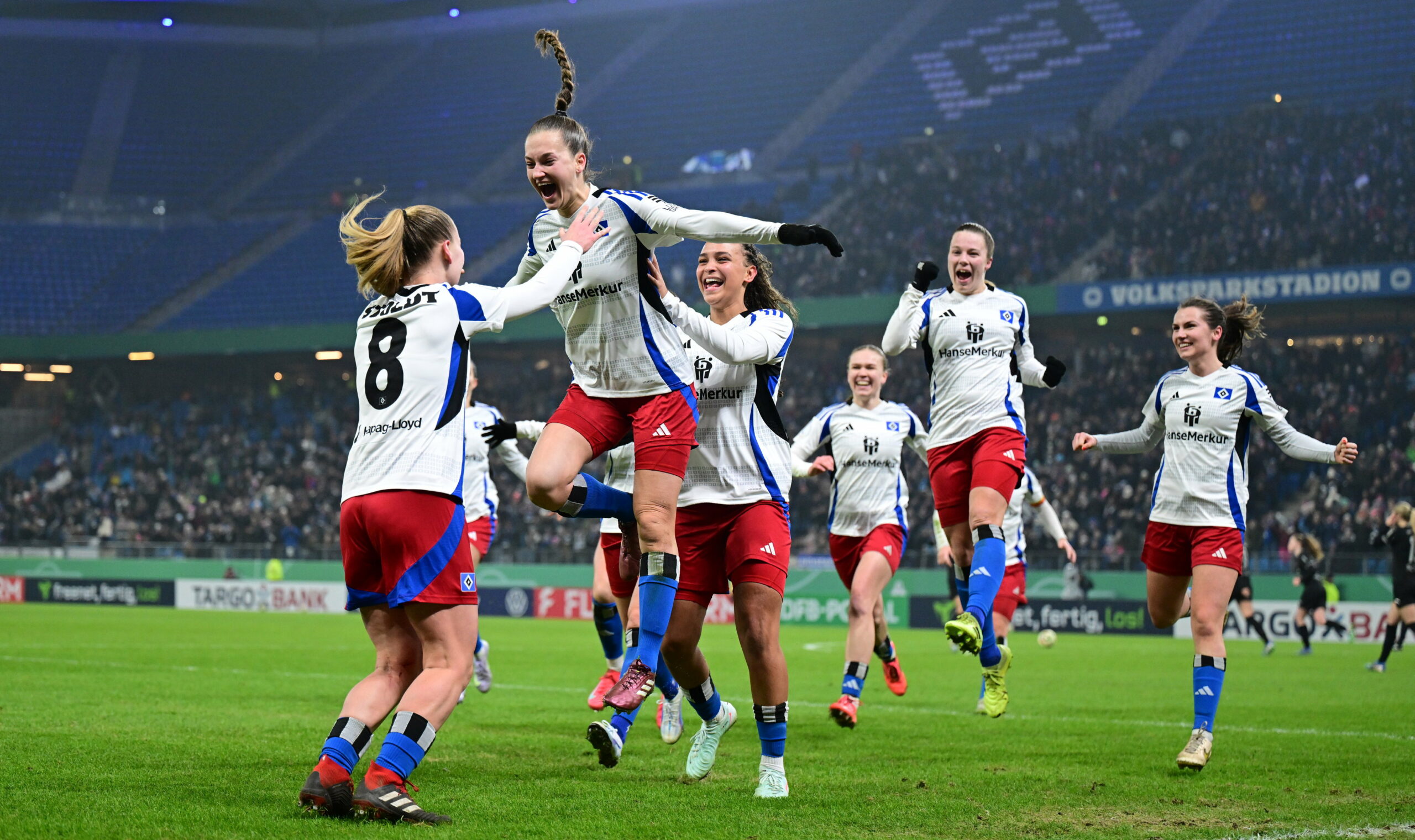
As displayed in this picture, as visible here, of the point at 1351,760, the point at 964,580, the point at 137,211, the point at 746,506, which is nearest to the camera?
the point at 746,506

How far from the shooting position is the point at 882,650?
1122cm

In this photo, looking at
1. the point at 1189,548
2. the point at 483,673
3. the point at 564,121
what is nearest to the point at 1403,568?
the point at 1189,548

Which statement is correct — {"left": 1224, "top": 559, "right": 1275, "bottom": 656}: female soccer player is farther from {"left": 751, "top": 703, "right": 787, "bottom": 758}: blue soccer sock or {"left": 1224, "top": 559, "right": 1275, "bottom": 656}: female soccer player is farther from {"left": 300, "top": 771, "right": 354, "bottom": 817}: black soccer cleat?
{"left": 300, "top": 771, "right": 354, "bottom": 817}: black soccer cleat

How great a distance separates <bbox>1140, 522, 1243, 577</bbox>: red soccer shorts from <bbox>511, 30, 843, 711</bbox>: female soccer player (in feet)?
11.7

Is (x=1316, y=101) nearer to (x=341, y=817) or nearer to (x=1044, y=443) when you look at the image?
(x=1044, y=443)

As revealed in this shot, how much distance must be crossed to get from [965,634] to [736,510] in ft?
5.55

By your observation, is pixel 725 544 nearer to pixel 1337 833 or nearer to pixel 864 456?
pixel 1337 833

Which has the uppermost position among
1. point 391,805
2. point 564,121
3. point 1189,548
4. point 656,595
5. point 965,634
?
point 564,121

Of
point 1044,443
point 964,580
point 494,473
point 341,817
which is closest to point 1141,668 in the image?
point 964,580

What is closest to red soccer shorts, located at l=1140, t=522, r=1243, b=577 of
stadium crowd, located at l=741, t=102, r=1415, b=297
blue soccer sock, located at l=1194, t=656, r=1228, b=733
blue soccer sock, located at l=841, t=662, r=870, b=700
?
blue soccer sock, located at l=1194, t=656, r=1228, b=733

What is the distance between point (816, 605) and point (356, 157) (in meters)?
29.5

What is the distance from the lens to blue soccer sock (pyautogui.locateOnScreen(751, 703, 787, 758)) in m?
6.22

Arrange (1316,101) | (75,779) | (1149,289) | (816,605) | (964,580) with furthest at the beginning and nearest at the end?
(1316,101)
(1149,289)
(816,605)
(964,580)
(75,779)

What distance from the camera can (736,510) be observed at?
670 centimetres
